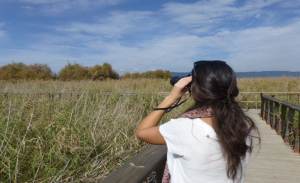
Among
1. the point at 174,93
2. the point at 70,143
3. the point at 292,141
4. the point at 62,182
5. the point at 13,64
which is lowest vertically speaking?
Answer: the point at 292,141

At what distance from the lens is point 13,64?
66.1 feet

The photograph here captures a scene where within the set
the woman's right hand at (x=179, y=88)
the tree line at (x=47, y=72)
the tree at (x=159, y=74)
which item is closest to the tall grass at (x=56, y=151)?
the woman's right hand at (x=179, y=88)

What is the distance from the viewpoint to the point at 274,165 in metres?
2.85

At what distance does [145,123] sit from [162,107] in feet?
0.36

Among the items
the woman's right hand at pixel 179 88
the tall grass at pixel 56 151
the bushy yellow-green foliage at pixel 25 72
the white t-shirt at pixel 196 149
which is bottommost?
the tall grass at pixel 56 151

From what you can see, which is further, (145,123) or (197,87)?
(145,123)

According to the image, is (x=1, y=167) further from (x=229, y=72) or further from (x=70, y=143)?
(x=229, y=72)

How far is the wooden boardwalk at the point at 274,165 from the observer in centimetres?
245

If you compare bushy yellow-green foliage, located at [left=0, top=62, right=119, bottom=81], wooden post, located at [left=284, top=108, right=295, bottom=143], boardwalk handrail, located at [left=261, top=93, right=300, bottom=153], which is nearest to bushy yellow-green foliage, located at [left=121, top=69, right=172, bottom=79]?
bushy yellow-green foliage, located at [left=0, top=62, right=119, bottom=81]

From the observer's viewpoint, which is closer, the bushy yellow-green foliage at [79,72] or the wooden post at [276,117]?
the wooden post at [276,117]

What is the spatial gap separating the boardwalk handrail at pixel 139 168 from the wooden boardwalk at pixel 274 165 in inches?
48.9

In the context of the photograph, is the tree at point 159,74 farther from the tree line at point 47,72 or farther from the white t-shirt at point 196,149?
the white t-shirt at point 196,149

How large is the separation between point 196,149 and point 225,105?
8.8 inches

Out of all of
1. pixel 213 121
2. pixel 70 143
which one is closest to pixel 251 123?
pixel 213 121
